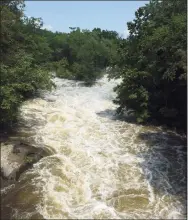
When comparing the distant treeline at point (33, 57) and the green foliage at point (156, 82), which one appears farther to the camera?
the green foliage at point (156, 82)

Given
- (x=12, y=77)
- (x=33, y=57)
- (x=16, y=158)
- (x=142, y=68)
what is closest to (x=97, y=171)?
(x=16, y=158)

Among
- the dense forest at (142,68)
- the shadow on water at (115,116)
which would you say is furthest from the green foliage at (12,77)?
the shadow on water at (115,116)

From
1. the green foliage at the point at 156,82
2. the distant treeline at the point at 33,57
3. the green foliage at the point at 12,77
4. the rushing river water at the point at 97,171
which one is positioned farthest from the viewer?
the green foliage at the point at 156,82

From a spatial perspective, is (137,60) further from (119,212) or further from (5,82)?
(119,212)

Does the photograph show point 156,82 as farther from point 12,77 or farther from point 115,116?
point 12,77

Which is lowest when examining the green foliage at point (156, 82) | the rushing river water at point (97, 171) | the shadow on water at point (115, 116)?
the rushing river water at point (97, 171)

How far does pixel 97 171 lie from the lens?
1091 cm

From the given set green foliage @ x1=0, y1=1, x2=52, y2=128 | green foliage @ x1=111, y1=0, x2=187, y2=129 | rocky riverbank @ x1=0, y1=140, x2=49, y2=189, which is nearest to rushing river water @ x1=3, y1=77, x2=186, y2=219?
rocky riverbank @ x1=0, y1=140, x2=49, y2=189

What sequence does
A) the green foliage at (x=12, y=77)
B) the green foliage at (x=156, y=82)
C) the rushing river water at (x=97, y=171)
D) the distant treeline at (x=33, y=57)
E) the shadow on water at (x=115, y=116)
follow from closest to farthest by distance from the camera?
the rushing river water at (x=97, y=171), the green foliage at (x=12, y=77), the distant treeline at (x=33, y=57), the green foliage at (x=156, y=82), the shadow on water at (x=115, y=116)

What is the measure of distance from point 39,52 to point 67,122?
882 cm

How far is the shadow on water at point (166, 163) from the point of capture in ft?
33.2

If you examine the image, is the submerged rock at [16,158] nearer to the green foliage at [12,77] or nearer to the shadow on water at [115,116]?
the green foliage at [12,77]

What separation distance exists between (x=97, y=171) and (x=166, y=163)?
2.54 meters

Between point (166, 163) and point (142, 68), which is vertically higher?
point (142, 68)
